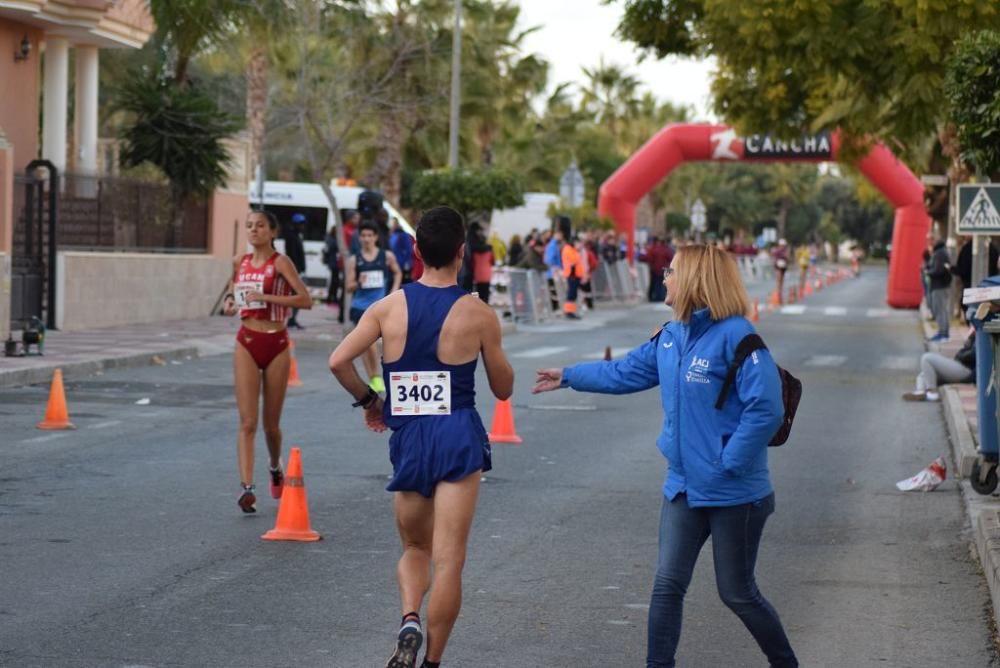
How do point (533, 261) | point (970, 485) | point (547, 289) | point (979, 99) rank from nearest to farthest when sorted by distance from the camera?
1. point (970, 485)
2. point (979, 99)
3. point (533, 261)
4. point (547, 289)

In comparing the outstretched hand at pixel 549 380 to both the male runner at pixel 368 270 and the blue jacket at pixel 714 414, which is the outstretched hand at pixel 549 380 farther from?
the male runner at pixel 368 270

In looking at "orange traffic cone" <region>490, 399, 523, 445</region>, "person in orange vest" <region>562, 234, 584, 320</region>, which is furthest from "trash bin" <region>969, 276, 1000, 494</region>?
"person in orange vest" <region>562, 234, 584, 320</region>

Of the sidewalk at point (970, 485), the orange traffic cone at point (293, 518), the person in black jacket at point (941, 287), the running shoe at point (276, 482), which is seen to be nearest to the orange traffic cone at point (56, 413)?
the running shoe at point (276, 482)

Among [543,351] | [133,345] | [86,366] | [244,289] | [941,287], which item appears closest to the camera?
[244,289]

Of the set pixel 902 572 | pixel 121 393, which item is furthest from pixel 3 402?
pixel 902 572

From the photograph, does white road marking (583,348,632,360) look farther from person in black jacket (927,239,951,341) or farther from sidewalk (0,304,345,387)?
person in black jacket (927,239,951,341)

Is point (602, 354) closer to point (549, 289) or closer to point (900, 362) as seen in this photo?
point (900, 362)

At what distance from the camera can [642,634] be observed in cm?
748

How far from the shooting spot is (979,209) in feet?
54.6

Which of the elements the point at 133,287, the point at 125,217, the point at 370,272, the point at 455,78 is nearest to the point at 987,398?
the point at 370,272

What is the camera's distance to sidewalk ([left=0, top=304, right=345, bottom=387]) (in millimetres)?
19359

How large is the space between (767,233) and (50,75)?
226 ft

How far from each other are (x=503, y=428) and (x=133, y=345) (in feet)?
32.9

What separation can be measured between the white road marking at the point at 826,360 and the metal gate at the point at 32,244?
10.8 metres
